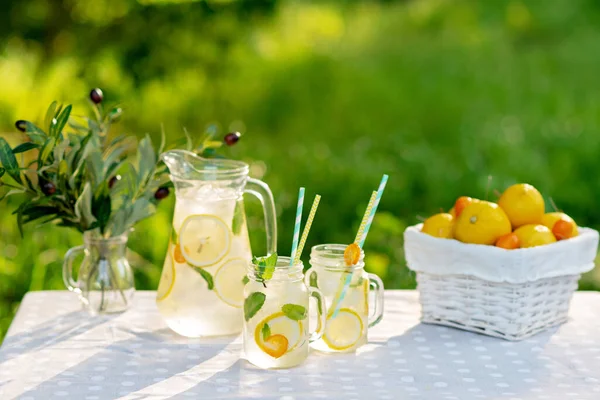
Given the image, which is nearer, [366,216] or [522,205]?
[366,216]

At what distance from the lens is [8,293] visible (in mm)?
3264

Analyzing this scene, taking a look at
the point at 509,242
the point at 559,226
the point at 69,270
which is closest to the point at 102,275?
the point at 69,270

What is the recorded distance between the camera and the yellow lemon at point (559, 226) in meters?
1.57

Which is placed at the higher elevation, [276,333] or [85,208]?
[85,208]

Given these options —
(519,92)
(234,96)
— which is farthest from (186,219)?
(519,92)

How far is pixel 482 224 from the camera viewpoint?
1.52 m

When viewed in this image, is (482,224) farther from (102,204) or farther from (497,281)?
(102,204)

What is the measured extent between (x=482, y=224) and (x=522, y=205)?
0.10m

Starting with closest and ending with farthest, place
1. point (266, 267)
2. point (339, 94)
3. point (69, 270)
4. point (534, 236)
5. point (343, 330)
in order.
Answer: point (266, 267) < point (343, 330) < point (534, 236) < point (69, 270) < point (339, 94)

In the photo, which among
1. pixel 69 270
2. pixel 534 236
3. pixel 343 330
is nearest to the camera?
pixel 343 330

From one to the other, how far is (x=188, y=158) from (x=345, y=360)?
17.2 inches

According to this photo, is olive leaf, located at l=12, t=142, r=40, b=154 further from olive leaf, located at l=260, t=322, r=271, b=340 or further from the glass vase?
olive leaf, located at l=260, t=322, r=271, b=340

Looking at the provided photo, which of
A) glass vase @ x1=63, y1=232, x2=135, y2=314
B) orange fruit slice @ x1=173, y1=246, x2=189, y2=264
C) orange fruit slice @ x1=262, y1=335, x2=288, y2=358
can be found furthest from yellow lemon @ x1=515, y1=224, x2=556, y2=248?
glass vase @ x1=63, y1=232, x2=135, y2=314

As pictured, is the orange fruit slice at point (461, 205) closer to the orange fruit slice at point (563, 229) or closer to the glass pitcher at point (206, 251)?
the orange fruit slice at point (563, 229)
